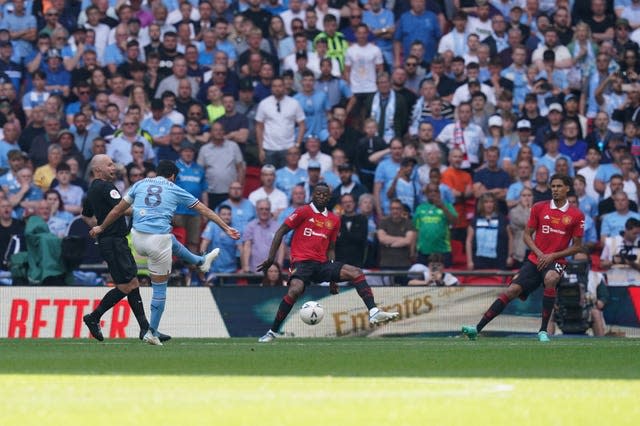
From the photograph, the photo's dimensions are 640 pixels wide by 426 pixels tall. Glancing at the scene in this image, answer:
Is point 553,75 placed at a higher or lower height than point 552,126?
higher

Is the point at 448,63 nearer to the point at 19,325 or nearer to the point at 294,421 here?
the point at 19,325

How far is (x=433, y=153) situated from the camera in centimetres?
2294

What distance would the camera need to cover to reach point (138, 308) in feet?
55.9

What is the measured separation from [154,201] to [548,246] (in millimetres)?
5406

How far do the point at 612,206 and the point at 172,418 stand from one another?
51.3 feet

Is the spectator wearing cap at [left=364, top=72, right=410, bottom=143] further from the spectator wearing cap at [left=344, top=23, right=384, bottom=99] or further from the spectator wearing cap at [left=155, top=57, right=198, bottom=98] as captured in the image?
the spectator wearing cap at [left=155, top=57, right=198, bottom=98]

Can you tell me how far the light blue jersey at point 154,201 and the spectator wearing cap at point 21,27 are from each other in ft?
36.2

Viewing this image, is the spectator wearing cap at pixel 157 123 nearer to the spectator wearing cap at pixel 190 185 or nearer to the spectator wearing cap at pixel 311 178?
the spectator wearing cap at pixel 190 185

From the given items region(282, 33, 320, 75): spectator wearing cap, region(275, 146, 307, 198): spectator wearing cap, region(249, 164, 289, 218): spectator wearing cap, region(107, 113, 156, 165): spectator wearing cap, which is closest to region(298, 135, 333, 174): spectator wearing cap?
region(275, 146, 307, 198): spectator wearing cap

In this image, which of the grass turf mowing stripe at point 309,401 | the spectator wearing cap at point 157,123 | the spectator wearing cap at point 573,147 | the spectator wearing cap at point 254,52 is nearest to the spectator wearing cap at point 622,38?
the spectator wearing cap at point 573,147

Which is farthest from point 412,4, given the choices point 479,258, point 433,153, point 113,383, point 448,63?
point 113,383

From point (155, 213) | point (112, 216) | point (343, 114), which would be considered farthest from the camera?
point (343, 114)

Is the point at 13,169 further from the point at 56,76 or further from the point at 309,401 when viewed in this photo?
the point at 309,401

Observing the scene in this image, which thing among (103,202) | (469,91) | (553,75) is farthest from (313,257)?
(553,75)
